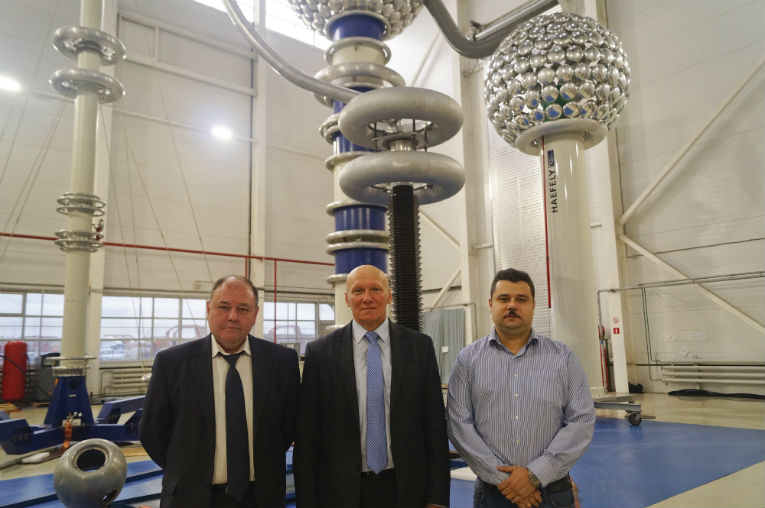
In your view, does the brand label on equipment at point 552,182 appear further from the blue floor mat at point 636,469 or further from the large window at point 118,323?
the large window at point 118,323

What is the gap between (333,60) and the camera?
5.19m

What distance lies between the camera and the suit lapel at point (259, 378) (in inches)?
73.2

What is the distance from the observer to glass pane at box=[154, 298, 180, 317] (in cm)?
1226

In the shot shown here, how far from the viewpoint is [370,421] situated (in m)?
1.87

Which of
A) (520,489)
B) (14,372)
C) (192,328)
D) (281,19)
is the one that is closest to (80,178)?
(520,489)

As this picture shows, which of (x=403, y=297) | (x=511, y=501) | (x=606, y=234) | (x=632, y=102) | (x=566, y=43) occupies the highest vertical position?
(x=632, y=102)

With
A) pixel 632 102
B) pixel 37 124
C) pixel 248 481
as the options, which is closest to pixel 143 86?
pixel 37 124

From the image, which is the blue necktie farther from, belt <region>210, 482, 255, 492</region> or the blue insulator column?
the blue insulator column

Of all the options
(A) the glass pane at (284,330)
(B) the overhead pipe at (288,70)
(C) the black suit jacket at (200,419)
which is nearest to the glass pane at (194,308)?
(A) the glass pane at (284,330)

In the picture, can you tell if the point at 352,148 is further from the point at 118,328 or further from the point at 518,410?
the point at 118,328

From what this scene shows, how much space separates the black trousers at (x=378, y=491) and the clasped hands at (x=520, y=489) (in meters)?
0.37

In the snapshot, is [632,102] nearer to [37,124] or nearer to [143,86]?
[143,86]

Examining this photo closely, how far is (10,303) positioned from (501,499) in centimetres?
1154

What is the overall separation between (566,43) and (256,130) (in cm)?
1094
